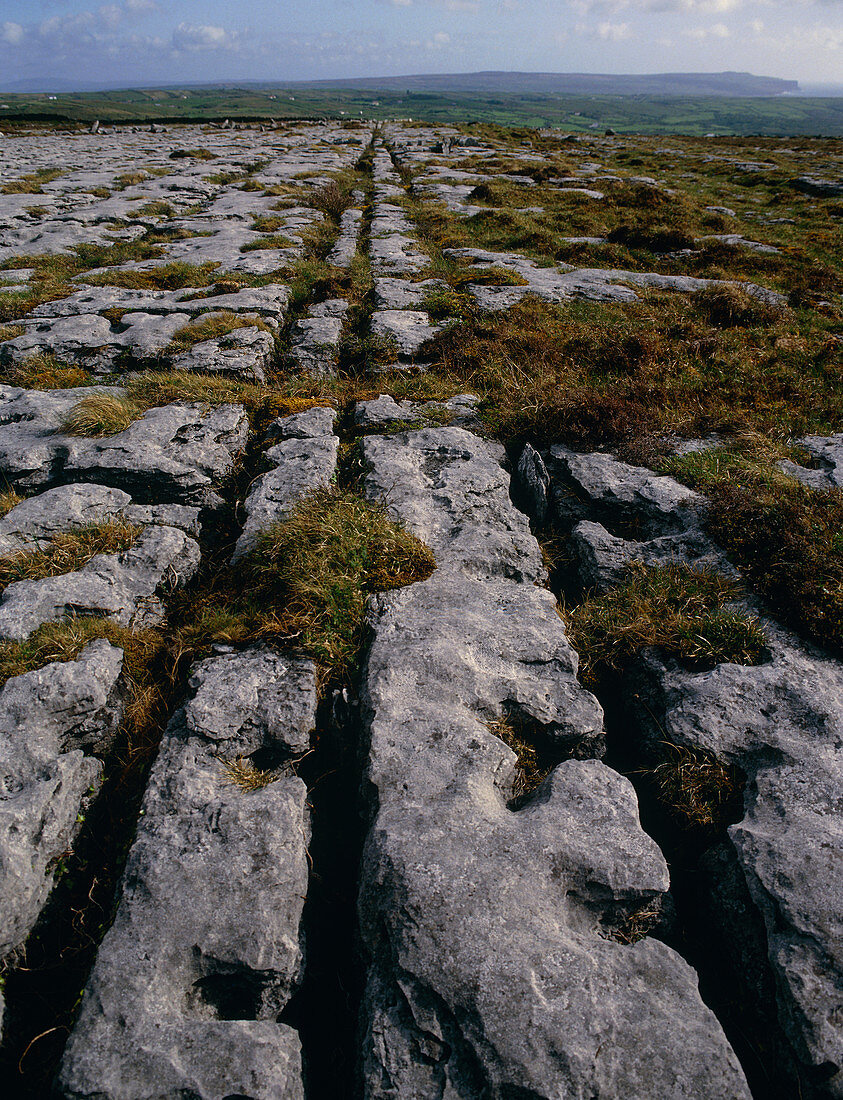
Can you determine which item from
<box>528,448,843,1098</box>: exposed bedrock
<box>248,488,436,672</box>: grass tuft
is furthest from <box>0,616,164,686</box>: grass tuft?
<box>528,448,843,1098</box>: exposed bedrock

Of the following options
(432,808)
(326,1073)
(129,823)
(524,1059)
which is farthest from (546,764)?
(129,823)

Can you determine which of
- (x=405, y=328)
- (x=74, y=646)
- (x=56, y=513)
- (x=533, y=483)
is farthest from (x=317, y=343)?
(x=74, y=646)

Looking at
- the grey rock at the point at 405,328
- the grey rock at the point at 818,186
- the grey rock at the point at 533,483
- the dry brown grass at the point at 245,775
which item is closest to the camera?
the dry brown grass at the point at 245,775

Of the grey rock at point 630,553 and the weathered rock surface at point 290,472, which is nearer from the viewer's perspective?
the grey rock at point 630,553

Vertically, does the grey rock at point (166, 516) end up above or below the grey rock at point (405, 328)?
below

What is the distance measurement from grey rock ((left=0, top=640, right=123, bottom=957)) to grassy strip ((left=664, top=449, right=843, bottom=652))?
17.4ft

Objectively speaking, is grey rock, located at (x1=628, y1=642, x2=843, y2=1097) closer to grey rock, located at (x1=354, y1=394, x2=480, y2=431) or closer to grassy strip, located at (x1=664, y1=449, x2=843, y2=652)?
grassy strip, located at (x1=664, y1=449, x2=843, y2=652)

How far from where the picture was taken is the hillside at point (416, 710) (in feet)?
8.59

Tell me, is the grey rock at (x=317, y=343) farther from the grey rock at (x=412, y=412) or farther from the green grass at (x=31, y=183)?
the green grass at (x=31, y=183)

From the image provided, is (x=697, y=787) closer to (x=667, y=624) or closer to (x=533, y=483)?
(x=667, y=624)

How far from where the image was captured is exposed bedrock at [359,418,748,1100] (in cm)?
244

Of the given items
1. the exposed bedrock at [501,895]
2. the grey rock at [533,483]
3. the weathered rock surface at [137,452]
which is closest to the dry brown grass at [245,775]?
the exposed bedrock at [501,895]

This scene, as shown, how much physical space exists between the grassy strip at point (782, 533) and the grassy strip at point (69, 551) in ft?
18.5

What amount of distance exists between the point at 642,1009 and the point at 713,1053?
308 mm
